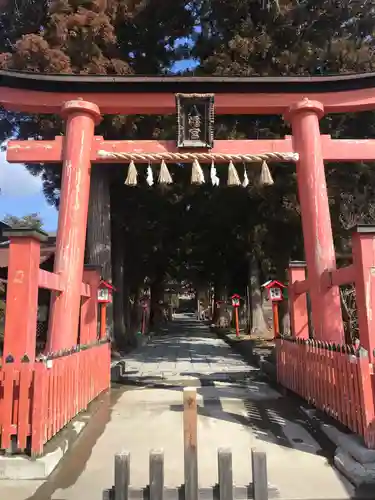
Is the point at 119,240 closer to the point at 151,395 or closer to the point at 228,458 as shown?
the point at 151,395

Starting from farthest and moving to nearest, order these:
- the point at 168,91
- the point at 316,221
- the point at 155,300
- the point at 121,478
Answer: the point at 155,300, the point at 168,91, the point at 316,221, the point at 121,478

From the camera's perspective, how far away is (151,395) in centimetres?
930

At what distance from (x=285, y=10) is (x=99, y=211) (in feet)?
27.6

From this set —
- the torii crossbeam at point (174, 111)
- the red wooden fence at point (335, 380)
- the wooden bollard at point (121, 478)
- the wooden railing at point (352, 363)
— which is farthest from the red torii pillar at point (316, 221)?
the wooden bollard at point (121, 478)

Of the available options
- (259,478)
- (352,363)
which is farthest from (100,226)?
(259,478)

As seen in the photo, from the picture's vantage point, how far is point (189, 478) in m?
3.72

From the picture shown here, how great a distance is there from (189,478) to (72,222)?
4932 millimetres

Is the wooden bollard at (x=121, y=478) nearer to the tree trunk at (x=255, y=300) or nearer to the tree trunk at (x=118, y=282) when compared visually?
the tree trunk at (x=118, y=282)

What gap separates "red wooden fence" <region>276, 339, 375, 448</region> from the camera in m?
4.86

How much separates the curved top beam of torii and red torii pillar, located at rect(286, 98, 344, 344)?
33 cm

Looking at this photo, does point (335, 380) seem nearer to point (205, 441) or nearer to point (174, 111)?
point (205, 441)

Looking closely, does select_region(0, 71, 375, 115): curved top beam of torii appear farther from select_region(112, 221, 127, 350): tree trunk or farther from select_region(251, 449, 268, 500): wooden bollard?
select_region(112, 221, 127, 350): tree trunk

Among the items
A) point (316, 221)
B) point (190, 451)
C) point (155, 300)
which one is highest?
point (155, 300)

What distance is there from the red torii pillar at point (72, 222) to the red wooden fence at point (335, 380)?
384 centimetres
